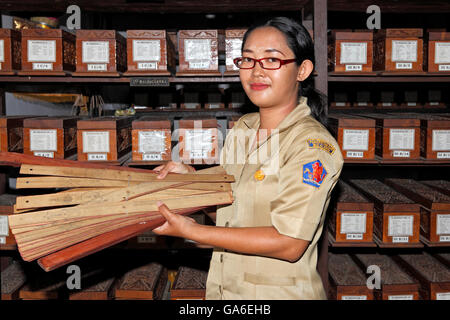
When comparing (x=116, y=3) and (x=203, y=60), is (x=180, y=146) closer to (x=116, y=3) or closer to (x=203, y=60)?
(x=203, y=60)

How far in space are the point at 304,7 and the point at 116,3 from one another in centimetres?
121

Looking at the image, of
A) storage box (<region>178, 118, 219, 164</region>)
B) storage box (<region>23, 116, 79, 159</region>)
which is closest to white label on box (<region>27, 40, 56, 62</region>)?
storage box (<region>23, 116, 79, 159</region>)

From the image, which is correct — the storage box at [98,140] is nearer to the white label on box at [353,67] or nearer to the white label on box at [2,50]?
the white label on box at [2,50]

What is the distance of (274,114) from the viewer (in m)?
1.26

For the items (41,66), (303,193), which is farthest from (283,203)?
(41,66)

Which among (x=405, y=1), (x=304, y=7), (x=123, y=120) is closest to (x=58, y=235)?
(x=123, y=120)

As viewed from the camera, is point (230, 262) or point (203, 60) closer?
point (230, 262)

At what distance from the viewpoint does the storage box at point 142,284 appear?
7.14 feet

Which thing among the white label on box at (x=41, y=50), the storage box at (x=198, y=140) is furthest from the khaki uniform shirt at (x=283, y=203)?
the white label on box at (x=41, y=50)

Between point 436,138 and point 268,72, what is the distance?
4.71 feet

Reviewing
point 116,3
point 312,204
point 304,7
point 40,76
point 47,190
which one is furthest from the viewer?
point 47,190

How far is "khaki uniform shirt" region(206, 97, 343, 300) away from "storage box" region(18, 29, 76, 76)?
1306 mm

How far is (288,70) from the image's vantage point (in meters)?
1.16

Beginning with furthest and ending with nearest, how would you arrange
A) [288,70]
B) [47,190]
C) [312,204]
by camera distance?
1. [47,190]
2. [288,70]
3. [312,204]
